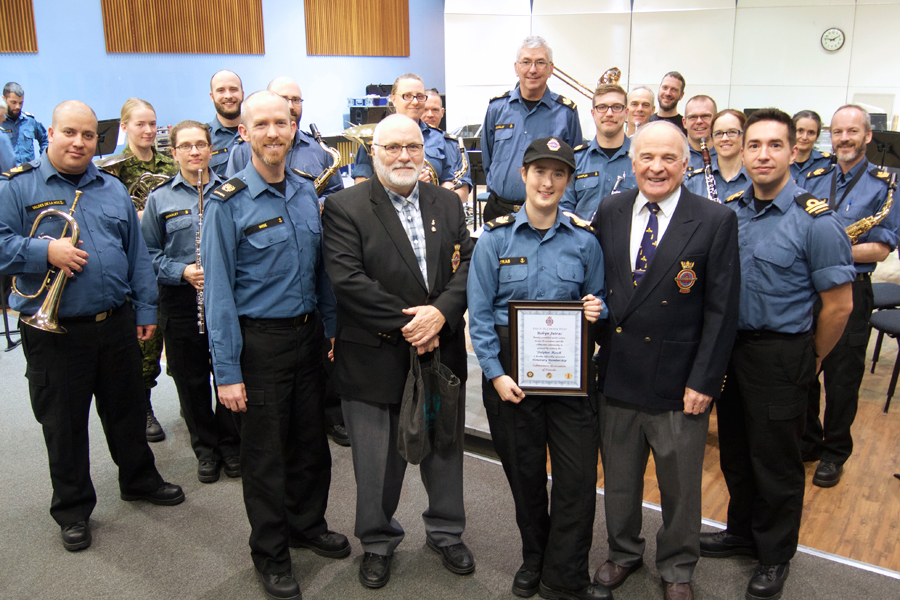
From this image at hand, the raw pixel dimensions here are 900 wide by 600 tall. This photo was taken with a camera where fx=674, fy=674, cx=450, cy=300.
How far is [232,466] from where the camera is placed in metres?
3.64

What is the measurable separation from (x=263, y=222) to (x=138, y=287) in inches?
41.2

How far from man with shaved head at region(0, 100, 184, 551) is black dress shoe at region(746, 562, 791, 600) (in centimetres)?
282

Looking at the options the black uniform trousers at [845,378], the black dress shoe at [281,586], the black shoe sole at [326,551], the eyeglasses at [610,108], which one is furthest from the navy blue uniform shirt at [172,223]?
the black uniform trousers at [845,378]

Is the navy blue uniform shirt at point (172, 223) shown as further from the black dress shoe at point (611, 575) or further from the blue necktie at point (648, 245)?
the black dress shoe at point (611, 575)

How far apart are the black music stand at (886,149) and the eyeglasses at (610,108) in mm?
2037

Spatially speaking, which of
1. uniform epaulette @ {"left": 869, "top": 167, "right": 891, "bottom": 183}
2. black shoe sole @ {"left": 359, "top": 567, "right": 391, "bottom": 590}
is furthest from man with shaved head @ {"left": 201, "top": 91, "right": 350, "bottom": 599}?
uniform epaulette @ {"left": 869, "top": 167, "right": 891, "bottom": 183}

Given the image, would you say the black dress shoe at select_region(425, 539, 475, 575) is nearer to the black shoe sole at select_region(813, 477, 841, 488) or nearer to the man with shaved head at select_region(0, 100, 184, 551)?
the man with shaved head at select_region(0, 100, 184, 551)

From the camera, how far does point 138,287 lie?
127 inches

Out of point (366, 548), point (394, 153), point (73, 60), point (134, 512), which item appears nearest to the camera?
point (394, 153)

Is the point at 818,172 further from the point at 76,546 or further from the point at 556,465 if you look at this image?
the point at 76,546

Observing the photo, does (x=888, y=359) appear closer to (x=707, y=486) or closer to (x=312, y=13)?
(x=707, y=486)

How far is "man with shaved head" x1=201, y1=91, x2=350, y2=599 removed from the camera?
2.51m

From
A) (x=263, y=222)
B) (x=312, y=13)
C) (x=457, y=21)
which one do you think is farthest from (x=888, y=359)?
(x=312, y=13)

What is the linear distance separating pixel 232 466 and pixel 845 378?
10.9ft
